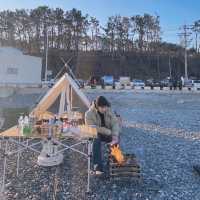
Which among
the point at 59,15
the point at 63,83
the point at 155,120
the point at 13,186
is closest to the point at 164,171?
the point at 13,186

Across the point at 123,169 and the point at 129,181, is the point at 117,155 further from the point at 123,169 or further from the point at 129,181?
the point at 129,181

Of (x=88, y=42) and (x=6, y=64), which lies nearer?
(x=6, y=64)

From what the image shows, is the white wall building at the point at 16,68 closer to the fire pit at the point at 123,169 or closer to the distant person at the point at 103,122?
the distant person at the point at 103,122

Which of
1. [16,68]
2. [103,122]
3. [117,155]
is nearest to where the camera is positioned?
[117,155]

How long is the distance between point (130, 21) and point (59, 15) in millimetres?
13862

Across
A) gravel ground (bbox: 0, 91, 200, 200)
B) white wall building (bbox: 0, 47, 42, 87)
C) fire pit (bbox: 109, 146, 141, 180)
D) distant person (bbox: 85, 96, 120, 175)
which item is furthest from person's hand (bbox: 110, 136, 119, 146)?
white wall building (bbox: 0, 47, 42, 87)

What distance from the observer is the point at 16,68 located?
103 ft

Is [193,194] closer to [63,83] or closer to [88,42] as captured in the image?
[63,83]

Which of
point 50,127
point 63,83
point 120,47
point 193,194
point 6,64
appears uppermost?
point 120,47

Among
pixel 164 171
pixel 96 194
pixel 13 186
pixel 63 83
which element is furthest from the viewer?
pixel 63 83

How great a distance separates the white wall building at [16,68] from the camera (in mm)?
30062

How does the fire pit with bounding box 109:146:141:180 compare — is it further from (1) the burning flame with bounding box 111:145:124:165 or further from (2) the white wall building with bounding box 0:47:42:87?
(2) the white wall building with bounding box 0:47:42:87

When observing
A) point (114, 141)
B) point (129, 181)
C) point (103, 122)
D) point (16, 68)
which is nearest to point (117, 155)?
point (114, 141)

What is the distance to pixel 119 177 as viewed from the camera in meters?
4.50
